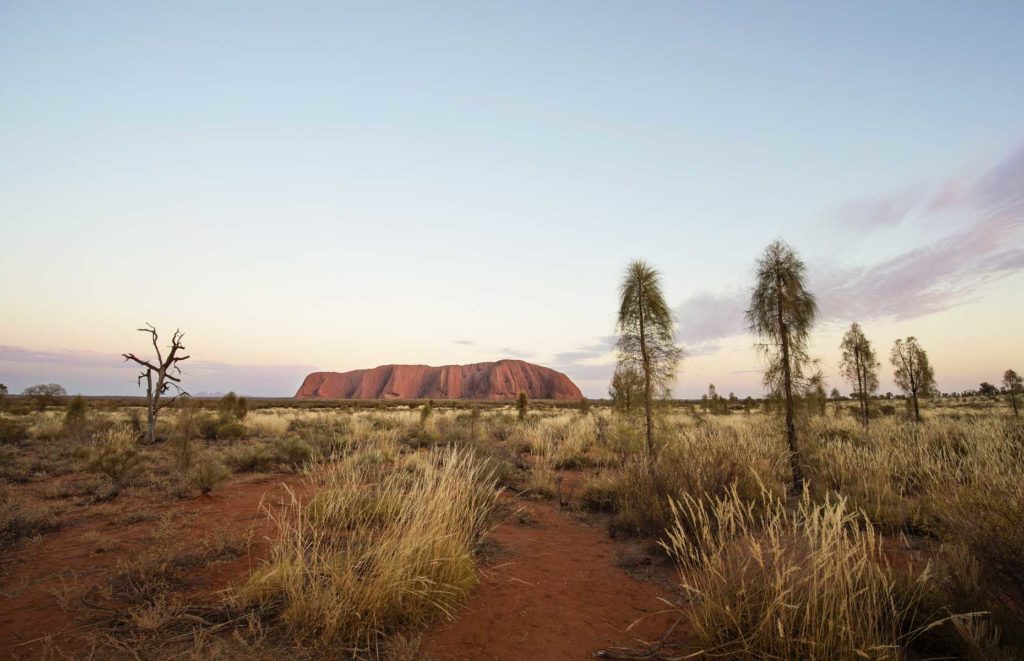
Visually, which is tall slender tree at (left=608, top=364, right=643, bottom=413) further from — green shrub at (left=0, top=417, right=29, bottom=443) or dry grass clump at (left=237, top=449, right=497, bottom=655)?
green shrub at (left=0, top=417, right=29, bottom=443)

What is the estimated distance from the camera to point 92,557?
507 cm

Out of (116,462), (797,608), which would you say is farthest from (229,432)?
(797,608)

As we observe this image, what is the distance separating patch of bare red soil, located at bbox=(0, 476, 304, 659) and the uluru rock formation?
125 meters

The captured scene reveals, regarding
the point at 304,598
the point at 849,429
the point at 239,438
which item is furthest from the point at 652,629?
the point at 239,438

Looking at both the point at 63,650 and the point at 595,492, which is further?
the point at 595,492

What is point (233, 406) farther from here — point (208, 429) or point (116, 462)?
point (116, 462)

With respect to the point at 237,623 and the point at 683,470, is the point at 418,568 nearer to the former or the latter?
the point at 237,623

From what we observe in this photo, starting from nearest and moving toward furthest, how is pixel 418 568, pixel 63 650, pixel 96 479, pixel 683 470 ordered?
pixel 63 650 < pixel 418 568 < pixel 683 470 < pixel 96 479

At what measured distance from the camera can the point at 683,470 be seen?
6383mm

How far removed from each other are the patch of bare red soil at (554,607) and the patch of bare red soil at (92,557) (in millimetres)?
2037

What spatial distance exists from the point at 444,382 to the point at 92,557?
13899 centimetres

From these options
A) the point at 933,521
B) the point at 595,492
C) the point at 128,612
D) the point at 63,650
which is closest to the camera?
the point at 63,650

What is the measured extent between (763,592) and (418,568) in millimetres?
2603

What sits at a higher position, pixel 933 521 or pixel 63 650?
pixel 933 521
